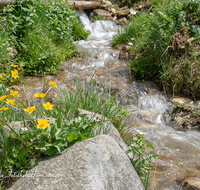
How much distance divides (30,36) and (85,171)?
14.6 feet

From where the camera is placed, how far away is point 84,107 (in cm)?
266

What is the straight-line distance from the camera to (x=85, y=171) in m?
1.36

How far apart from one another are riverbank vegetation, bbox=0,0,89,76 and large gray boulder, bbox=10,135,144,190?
130 inches

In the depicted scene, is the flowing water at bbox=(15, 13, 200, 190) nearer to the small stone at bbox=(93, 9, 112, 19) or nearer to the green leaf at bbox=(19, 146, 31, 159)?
the green leaf at bbox=(19, 146, 31, 159)

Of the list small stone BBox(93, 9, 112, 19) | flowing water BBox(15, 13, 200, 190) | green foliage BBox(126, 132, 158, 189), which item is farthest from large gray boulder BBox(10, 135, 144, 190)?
small stone BBox(93, 9, 112, 19)

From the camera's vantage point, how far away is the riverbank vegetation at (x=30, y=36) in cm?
453

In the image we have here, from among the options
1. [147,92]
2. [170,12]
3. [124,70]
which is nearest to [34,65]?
[124,70]

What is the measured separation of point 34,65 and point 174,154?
3771mm

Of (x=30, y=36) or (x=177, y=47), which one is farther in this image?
(x=30, y=36)

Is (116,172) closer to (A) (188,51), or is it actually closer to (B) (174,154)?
(B) (174,154)

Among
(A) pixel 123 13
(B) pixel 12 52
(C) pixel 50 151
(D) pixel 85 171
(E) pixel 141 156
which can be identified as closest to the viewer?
(D) pixel 85 171

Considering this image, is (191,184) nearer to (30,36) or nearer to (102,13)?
(30,36)

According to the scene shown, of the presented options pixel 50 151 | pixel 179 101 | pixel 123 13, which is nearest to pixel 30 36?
pixel 179 101

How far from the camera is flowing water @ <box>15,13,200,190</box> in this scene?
258cm
